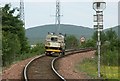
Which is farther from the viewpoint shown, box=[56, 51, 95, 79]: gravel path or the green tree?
the green tree

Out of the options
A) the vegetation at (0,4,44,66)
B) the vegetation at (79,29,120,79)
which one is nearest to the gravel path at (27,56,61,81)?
the vegetation at (79,29,120,79)

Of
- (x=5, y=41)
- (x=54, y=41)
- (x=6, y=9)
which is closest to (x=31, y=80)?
(x=5, y=41)

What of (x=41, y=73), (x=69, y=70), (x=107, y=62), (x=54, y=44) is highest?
(x=41, y=73)

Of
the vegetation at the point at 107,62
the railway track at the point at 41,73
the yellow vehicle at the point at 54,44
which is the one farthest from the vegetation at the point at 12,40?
the vegetation at the point at 107,62

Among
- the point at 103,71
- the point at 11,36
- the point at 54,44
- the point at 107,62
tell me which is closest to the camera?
the point at 103,71

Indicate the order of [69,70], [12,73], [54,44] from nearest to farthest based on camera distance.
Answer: [12,73] < [69,70] < [54,44]

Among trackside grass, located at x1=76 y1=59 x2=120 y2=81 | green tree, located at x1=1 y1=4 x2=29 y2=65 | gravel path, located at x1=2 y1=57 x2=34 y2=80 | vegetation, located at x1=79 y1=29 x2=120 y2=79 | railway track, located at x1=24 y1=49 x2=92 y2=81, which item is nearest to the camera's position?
railway track, located at x1=24 y1=49 x2=92 y2=81

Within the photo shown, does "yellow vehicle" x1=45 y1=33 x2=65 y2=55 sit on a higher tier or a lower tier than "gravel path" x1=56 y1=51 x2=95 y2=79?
lower

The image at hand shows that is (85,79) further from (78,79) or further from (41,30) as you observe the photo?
(41,30)

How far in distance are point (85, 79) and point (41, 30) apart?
174m

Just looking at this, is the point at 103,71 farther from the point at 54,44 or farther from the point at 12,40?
the point at 54,44

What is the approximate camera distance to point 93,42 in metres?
73.4

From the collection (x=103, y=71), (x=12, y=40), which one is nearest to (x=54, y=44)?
(x=12, y=40)

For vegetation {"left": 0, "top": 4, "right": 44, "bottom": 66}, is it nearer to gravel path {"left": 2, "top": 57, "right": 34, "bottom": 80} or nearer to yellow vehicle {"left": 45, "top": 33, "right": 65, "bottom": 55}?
→ yellow vehicle {"left": 45, "top": 33, "right": 65, "bottom": 55}
